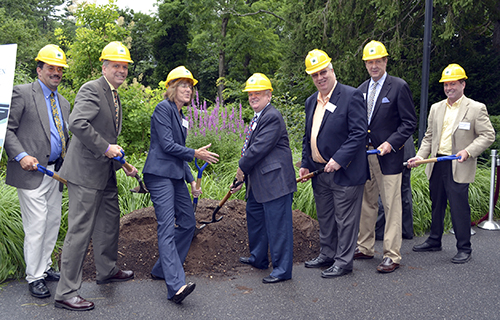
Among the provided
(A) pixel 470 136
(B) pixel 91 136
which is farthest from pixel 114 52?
(A) pixel 470 136

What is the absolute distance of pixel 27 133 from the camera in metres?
4.24

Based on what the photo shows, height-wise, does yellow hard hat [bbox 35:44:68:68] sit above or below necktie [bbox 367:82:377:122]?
above

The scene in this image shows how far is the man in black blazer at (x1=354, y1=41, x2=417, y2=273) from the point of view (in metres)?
4.87

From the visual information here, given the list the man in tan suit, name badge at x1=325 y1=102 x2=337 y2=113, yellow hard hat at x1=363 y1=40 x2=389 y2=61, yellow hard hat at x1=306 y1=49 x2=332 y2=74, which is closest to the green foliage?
yellow hard hat at x1=306 y1=49 x2=332 y2=74

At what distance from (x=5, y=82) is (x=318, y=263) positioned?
3.64 metres

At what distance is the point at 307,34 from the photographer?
12.5 meters

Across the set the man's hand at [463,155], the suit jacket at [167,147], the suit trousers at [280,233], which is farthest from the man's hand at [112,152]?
the man's hand at [463,155]

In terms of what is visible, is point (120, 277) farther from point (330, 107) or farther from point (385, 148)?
point (385, 148)

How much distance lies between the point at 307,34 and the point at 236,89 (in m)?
8.31

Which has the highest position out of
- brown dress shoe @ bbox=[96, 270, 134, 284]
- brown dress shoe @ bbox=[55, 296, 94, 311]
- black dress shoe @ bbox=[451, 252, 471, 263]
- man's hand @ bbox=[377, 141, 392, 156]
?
man's hand @ bbox=[377, 141, 392, 156]

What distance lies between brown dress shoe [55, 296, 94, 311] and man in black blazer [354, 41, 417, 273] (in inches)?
117

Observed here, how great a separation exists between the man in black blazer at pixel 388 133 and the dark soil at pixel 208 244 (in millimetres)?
980

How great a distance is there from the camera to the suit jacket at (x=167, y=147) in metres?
4.20

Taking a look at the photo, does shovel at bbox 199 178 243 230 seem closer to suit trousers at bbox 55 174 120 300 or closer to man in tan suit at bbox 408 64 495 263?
suit trousers at bbox 55 174 120 300
